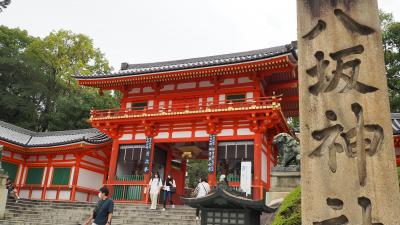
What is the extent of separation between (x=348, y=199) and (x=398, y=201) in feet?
1.56

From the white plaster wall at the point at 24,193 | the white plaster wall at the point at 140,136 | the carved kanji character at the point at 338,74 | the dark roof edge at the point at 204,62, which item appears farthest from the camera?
the white plaster wall at the point at 24,193

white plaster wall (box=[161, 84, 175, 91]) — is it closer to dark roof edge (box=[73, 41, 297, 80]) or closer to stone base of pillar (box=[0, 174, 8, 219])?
dark roof edge (box=[73, 41, 297, 80])

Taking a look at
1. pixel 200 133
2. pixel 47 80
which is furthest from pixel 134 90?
pixel 47 80

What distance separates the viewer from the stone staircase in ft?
43.2

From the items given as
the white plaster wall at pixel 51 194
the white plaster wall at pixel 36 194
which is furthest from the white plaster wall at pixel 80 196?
the white plaster wall at pixel 36 194

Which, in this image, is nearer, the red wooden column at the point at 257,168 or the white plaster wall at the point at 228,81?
the red wooden column at the point at 257,168

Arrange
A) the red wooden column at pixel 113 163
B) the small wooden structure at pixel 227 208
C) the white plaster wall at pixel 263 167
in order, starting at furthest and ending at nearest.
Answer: the red wooden column at pixel 113 163 → the white plaster wall at pixel 263 167 → the small wooden structure at pixel 227 208

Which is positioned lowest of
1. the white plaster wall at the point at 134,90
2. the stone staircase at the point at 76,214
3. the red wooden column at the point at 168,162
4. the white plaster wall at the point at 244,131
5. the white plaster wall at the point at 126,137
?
the stone staircase at the point at 76,214

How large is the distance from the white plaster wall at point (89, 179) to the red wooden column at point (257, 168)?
10057 mm

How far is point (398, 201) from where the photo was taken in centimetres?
359

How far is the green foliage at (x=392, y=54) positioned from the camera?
90.3ft

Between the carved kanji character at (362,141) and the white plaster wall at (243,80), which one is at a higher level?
the white plaster wall at (243,80)

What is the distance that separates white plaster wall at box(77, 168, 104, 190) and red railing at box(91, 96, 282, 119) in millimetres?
3536

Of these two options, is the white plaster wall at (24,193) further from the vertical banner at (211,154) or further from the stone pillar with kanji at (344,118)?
the stone pillar with kanji at (344,118)
